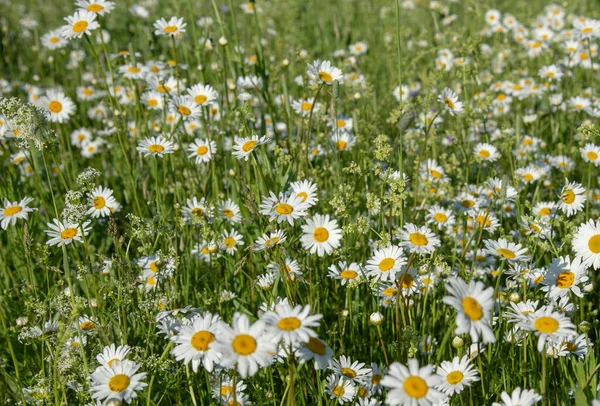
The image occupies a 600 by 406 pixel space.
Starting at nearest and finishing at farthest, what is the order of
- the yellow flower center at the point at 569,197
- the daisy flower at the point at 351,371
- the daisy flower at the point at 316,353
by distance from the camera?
the daisy flower at the point at 316,353 → the daisy flower at the point at 351,371 → the yellow flower center at the point at 569,197

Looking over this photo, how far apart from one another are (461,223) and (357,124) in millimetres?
858

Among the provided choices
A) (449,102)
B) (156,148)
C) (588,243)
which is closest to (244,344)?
(588,243)

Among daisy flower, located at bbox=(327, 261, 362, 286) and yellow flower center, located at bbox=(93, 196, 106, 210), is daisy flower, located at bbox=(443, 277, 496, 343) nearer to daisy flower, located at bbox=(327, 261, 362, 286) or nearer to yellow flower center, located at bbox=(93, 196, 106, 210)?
daisy flower, located at bbox=(327, 261, 362, 286)

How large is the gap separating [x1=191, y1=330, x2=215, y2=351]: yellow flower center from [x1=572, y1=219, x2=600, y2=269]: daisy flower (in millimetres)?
1453

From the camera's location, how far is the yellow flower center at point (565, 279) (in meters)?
2.14

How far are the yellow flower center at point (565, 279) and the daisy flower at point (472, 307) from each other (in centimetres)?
78

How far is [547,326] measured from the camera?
1.72 m

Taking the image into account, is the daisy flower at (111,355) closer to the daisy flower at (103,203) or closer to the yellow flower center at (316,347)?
the yellow flower center at (316,347)

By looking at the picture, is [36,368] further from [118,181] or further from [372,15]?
[372,15]

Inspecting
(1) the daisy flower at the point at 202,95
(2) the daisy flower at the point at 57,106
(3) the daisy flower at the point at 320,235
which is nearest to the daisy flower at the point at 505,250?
(3) the daisy flower at the point at 320,235

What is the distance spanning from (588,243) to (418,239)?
671 millimetres

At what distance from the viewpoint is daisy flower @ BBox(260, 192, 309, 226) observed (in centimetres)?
219

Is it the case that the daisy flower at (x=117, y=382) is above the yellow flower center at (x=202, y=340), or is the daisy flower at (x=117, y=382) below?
below

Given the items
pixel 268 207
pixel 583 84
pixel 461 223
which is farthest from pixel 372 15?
pixel 268 207
